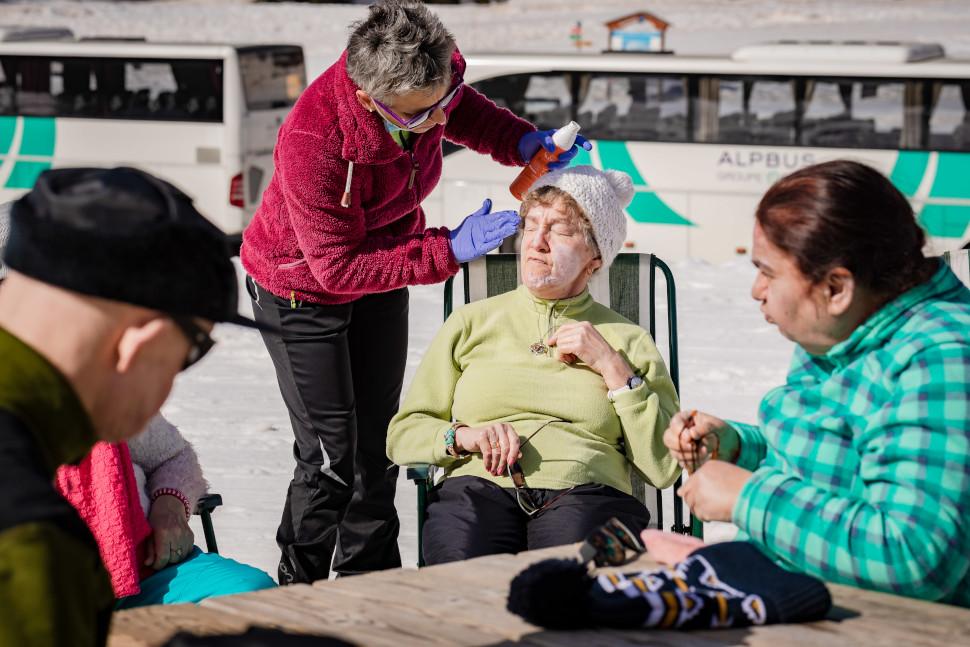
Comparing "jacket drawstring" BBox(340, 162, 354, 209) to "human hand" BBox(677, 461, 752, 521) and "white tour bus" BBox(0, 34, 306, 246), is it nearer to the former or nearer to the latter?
"human hand" BBox(677, 461, 752, 521)

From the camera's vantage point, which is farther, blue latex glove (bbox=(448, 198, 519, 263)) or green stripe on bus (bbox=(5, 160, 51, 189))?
green stripe on bus (bbox=(5, 160, 51, 189))

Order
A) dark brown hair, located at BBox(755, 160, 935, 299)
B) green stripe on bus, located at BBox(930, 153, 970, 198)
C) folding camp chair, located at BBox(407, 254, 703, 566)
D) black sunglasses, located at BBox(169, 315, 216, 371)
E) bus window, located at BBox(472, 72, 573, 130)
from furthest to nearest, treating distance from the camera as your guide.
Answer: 1. bus window, located at BBox(472, 72, 573, 130)
2. green stripe on bus, located at BBox(930, 153, 970, 198)
3. folding camp chair, located at BBox(407, 254, 703, 566)
4. dark brown hair, located at BBox(755, 160, 935, 299)
5. black sunglasses, located at BBox(169, 315, 216, 371)

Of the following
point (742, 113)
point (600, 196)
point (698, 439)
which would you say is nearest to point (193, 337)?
point (698, 439)

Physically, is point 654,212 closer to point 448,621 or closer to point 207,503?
point 207,503

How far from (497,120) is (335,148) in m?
0.68

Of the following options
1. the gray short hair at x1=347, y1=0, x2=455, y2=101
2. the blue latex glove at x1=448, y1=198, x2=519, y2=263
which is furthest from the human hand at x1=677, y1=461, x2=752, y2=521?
the gray short hair at x1=347, y1=0, x2=455, y2=101

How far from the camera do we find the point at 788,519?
2.20 m

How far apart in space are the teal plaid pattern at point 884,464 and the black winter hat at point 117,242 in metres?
1.11

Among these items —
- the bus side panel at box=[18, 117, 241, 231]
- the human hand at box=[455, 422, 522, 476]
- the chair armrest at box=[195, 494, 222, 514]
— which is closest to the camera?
the chair armrest at box=[195, 494, 222, 514]

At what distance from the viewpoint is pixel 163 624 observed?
210cm

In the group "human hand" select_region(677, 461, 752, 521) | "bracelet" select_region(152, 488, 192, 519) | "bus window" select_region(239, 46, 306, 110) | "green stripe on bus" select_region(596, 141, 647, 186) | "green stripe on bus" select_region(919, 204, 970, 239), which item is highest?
"bus window" select_region(239, 46, 306, 110)

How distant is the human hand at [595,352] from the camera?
12.0 ft

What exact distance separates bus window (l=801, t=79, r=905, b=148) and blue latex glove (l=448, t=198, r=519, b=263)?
9.60 m

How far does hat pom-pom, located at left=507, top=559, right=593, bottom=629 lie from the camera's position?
82.4 inches
